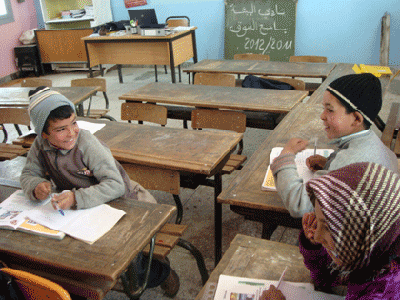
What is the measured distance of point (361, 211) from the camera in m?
0.70

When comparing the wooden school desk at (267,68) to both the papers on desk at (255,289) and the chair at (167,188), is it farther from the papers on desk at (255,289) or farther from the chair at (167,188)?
the papers on desk at (255,289)

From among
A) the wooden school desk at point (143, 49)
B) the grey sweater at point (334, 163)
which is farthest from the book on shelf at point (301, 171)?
the wooden school desk at point (143, 49)

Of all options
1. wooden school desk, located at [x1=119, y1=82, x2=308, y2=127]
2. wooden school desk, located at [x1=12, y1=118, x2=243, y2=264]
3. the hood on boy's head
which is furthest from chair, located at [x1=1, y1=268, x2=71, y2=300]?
wooden school desk, located at [x1=119, y1=82, x2=308, y2=127]

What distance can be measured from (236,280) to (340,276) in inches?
10.9

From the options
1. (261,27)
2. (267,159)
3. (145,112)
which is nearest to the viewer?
(267,159)

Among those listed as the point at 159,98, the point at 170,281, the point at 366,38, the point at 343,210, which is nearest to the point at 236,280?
the point at 343,210

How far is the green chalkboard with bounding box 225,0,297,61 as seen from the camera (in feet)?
19.4

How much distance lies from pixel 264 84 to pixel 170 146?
1.57 metres

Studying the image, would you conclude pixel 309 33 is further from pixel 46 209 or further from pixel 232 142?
pixel 46 209

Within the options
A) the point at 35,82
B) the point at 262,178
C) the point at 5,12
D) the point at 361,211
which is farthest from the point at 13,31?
the point at 361,211

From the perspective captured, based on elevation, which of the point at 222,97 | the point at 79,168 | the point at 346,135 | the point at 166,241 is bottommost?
the point at 166,241

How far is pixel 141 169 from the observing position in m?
1.97

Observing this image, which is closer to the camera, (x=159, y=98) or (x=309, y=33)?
(x=159, y=98)

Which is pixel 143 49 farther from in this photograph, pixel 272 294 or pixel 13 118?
pixel 272 294
